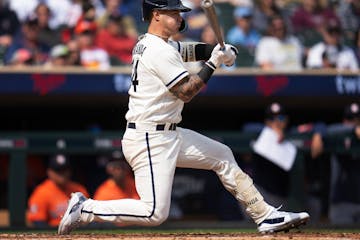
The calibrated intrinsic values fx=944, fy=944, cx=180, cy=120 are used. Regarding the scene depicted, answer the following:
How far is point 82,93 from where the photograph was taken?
10344 mm

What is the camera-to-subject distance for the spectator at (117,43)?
35.3 ft

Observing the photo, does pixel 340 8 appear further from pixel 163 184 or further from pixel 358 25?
pixel 163 184

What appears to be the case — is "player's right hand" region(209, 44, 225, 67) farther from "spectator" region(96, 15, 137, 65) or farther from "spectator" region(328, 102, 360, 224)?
"spectator" region(96, 15, 137, 65)

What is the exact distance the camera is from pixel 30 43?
413 inches

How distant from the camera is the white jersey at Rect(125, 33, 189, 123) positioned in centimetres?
559

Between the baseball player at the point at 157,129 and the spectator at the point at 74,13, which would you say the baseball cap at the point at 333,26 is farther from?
the baseball player at the point at 157,129

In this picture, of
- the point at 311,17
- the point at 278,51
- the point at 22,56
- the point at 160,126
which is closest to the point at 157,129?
the point at 160,126

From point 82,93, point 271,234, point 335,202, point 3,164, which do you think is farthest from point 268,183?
point 271,234

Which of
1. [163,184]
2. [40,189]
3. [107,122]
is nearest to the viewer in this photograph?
[163,184]

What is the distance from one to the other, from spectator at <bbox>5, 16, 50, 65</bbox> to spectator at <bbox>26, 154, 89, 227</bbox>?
1.27 meters

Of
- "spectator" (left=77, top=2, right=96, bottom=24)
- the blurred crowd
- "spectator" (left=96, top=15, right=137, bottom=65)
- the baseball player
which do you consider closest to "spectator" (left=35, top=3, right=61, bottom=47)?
the blurred crowd

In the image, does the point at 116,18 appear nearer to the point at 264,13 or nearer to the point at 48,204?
the point at 264,13

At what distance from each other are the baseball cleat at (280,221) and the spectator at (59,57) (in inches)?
192

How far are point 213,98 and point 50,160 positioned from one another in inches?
79.6
